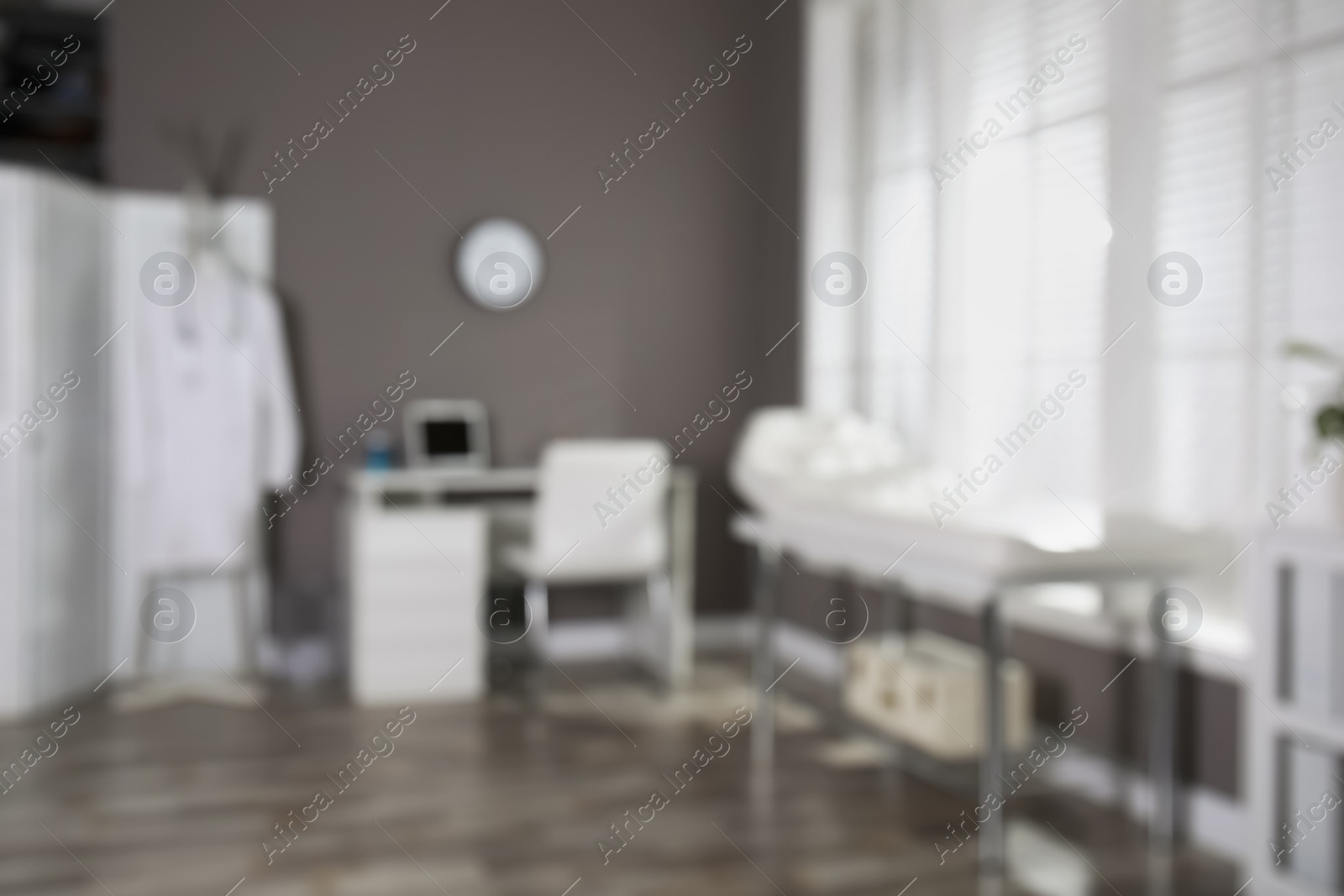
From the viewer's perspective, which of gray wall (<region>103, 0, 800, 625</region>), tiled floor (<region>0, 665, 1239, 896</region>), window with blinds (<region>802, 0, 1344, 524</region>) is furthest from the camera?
gray wall (<region>103, 0, 800, 625</region>)

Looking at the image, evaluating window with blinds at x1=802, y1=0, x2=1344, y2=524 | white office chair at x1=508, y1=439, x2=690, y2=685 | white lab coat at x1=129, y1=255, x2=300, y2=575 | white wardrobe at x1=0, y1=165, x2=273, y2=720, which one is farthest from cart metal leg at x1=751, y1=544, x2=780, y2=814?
white wardrobe at x1=0, y1=165, x2=273, y2=720

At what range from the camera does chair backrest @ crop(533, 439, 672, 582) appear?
3.64 m

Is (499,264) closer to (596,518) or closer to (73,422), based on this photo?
(596,518)

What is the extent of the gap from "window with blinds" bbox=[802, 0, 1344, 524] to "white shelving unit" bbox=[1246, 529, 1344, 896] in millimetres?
323

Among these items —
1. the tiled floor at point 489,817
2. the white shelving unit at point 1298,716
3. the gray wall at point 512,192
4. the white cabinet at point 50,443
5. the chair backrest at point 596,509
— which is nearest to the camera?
the white shelving unit at point 1298,716

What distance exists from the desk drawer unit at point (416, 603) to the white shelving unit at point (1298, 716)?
2461 mm

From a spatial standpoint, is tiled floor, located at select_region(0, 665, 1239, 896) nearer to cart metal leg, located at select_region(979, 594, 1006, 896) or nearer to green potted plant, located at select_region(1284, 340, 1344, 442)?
cart metal leg, located at select_region(979, 594, 1006, 896)

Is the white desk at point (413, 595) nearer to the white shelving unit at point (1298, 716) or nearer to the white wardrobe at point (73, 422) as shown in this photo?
the white wardrobe at point (73, 422)

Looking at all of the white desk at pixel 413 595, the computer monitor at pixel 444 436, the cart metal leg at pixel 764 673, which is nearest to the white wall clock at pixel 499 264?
the computer monitor at pixel 444 436

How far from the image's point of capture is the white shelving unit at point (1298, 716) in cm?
201

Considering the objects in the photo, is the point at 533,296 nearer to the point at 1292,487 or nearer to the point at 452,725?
the point at 452,725

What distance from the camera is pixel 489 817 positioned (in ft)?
8.51

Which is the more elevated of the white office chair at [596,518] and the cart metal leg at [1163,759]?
the white office chair at [596,518]

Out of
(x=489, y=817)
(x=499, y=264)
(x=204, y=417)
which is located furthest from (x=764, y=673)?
(x=204, y=417)
